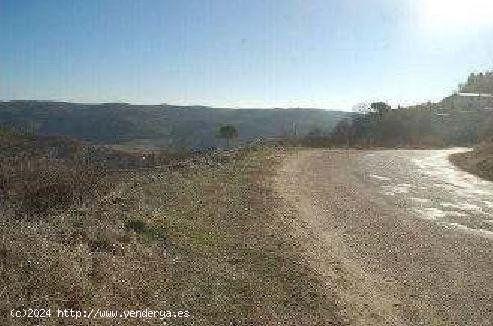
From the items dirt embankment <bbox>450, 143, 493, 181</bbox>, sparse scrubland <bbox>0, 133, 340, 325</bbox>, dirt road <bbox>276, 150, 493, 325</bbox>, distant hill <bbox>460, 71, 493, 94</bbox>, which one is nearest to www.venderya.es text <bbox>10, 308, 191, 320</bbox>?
sparse scrubland <bbox>0, 133, 340, 325</bbox>

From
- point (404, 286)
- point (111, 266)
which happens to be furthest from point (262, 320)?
point (404, 286)

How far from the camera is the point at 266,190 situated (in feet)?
77.3

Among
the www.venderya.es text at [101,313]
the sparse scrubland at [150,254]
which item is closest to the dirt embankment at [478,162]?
the sparse scrubland at [150,254]

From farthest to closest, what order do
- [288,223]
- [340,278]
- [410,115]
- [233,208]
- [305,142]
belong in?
1. [410,115]
2. [305,142]
3. [233,208]
4. [288,223]
5. [340,278]

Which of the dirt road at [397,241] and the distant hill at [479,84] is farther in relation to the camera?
the distant hill at [479,84]

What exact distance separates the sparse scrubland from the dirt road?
0.84 meters

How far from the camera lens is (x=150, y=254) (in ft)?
42.3

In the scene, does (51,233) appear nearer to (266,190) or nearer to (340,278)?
(340,278)

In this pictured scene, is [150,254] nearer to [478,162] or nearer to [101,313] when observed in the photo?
[101,313]

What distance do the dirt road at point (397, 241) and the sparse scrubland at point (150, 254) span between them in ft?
2.76

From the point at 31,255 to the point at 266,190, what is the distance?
14.2 metres

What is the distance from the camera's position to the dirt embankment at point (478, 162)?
32062 mm

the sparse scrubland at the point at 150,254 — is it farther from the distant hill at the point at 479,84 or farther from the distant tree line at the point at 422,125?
the distant hill at the point at 479,84

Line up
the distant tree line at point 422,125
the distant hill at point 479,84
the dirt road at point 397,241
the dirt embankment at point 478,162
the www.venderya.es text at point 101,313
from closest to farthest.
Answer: the www.venderya.es text at point 101,313
the dirt road at point 397,241
the dirt embankment at point 478,162
the distant tree line at point 422,125
the distant hill at point 479,84
